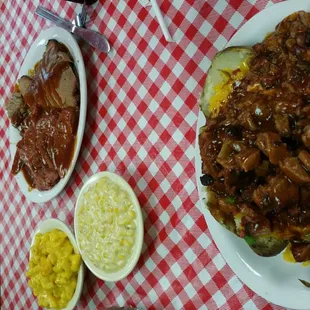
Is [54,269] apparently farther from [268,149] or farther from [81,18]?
[268,149]

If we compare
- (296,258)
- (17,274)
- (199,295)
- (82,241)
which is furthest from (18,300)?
(296,258)

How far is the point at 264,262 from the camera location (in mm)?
1573

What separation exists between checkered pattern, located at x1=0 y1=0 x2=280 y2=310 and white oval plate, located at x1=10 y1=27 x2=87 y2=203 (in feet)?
0.25

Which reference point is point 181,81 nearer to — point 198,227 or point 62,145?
point 198,227

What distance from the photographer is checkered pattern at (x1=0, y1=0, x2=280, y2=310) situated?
6.08 feet

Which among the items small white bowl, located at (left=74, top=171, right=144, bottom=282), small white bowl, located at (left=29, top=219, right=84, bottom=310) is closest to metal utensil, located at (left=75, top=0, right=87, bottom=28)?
small white bowl, located at (left=74, top=171, right=144, bottom=282)

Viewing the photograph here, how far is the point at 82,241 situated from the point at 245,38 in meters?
1.24

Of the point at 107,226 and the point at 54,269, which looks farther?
the point at 54,269

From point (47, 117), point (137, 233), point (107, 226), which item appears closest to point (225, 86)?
point (137, 233)

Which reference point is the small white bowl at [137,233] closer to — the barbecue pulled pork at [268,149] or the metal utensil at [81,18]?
the barbecue pulled pork at [268,149]

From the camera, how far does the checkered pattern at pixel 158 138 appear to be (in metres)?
1.85

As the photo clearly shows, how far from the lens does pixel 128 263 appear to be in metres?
Answer: 2.07

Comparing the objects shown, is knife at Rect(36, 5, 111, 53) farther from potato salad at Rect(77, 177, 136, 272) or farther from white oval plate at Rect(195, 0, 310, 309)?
white oval plate at Rect(195, 0, 310, 309)

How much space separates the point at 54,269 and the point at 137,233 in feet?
2.00
